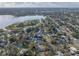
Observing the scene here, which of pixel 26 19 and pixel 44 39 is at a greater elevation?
pixel 26 19

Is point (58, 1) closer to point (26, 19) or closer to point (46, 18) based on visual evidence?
point (46, 18)

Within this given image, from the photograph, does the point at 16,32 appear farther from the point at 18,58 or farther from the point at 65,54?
the point at 65,54

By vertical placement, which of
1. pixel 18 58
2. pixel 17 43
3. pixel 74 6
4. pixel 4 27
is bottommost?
pixel 18 58

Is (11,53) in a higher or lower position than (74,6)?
lower

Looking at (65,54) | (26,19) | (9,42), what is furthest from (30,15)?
(65,54)

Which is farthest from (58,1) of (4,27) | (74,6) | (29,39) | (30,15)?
(4,27)

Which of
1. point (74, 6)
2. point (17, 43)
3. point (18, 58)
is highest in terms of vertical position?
point (74, 6)

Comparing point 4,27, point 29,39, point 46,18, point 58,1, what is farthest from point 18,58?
point 58,1

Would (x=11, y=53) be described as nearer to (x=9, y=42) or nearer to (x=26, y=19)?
(x=9, y=42)
